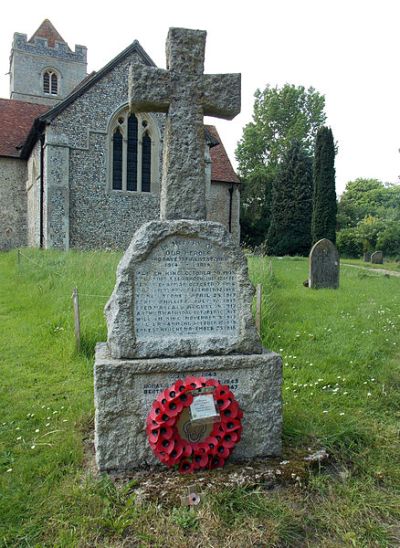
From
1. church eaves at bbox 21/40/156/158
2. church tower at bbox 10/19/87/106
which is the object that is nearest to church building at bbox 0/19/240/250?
church eaves at bbox 21/40/156/158

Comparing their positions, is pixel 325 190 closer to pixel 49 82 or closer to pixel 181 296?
pixel 49 82

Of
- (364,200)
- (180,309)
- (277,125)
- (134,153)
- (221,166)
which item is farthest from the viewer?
(364,200)

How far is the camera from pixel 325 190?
25.8 metres

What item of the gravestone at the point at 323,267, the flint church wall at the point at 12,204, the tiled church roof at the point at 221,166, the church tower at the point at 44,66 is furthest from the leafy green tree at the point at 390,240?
the church tower at the point at 44,66

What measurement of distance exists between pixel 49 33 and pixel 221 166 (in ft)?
58.1

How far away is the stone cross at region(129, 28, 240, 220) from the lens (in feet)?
10.8

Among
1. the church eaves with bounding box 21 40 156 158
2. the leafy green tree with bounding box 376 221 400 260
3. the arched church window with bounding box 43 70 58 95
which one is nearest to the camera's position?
the church eaves with bounding box 21 40 156 158

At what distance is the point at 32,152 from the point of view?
19422 millimetres

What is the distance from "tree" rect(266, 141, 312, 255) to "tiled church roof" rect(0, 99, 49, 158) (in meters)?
16.0

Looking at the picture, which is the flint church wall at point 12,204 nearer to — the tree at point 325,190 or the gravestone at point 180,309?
the tree at point 325,190

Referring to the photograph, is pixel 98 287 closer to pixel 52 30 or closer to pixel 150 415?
pixel 150 415

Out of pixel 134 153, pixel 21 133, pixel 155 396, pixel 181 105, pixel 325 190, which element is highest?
pixel 21 133

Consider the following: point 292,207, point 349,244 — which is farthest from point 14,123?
point 349,244

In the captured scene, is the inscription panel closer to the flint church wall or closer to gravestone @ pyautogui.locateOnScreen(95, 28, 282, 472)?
gravestone @ pyautogui.locateOnScreen(95, 28, 282, 472)
